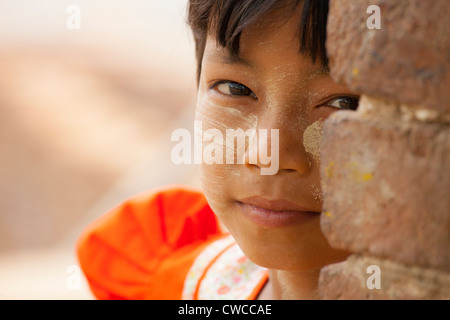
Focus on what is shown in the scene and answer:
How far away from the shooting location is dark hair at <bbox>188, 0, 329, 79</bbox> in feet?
3.59

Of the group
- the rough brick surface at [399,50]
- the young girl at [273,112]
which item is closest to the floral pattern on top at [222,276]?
the young girl at [273,112]

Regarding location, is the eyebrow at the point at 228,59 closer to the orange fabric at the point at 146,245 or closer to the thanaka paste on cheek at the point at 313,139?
the thanaka paste on cheek at the point at 313,139

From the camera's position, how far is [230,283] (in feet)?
6.11

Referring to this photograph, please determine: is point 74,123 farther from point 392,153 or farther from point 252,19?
point 392,153

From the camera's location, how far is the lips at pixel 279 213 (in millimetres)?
A: 1195

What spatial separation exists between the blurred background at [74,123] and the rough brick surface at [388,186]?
3129 millimetres

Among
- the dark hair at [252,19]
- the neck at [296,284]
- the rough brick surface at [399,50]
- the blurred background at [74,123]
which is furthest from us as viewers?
the blurred background at [74,123]

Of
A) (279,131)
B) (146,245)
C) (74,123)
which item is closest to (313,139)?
(279,131)

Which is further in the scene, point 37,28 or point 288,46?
point 37,28

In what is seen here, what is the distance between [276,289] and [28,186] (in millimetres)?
4569

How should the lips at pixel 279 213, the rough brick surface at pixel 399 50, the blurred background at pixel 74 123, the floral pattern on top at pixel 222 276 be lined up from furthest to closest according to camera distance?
the blurred background at pixel 74 123
the floral pattern on top at pixel 222 276
the lips at pixel 279 213
the rough brick surface at pixel 399 50
